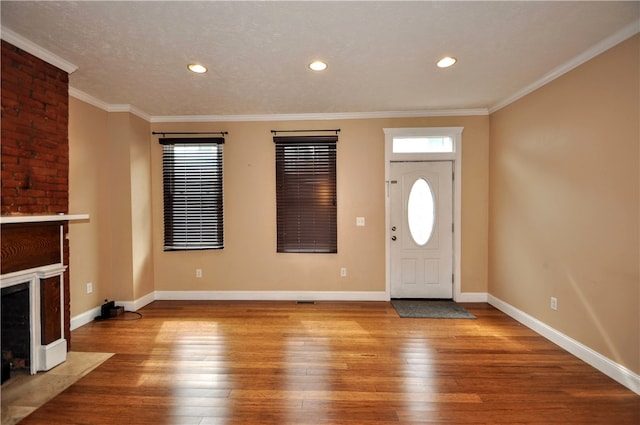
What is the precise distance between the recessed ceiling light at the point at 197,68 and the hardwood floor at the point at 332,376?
2.70 metres

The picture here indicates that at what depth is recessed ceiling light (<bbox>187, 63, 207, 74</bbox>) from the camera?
2.71 m

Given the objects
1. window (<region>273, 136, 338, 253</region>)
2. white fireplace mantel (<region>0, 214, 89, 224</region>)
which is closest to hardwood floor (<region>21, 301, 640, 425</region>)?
window (<region>273, 136, 338, 253</region>)

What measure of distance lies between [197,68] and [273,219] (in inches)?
86.0

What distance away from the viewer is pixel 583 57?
254 centimetres

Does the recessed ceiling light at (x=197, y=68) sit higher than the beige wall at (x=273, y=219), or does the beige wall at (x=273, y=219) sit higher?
the recessed ceiling light at (x=197, y=68)

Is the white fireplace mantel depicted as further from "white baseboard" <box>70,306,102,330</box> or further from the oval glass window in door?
the oval glass window in door

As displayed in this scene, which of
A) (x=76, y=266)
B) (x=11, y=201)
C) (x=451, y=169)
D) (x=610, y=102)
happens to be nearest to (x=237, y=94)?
(x=11, y=201)

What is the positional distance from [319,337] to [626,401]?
94.7 inches

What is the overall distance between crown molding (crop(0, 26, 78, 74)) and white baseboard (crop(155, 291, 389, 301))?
3.03 m

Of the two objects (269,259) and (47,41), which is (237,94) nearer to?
(47,41)

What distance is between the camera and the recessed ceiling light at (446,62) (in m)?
2.62

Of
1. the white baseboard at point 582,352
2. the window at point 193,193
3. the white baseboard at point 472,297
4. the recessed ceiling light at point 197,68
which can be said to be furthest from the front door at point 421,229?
the recessed ceiling light at point 197,68

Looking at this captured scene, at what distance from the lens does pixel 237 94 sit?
3426 millimetres

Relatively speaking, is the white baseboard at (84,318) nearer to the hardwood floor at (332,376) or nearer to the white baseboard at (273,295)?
the hardwood floor at (332,376)
